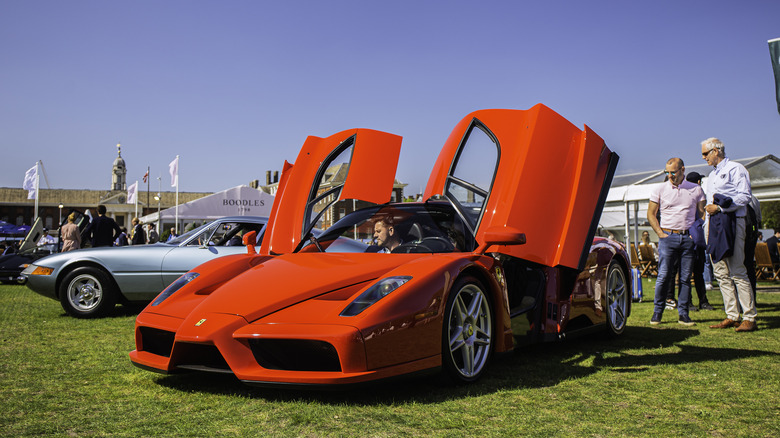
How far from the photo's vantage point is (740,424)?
295 centimetres

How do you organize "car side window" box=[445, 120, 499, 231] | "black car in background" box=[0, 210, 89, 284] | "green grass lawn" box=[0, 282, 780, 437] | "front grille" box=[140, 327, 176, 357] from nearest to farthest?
1. "green grass lawn" box=[0, 282, 780, 437]
2. "front grille" box=[140, 327, 176, 357]
3. "car side window" box=[445, 120, 499, 231]
4. "black car in background" box=[0, 210, 89, 284]

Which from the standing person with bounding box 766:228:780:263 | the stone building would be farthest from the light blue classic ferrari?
the stone building

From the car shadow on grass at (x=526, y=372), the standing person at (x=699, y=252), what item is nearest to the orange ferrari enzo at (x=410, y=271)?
the car shadow on grass at (x=526, y=372)

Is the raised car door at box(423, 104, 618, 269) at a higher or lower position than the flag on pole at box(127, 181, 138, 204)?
lower

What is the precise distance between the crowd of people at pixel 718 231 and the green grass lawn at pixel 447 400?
1368mm

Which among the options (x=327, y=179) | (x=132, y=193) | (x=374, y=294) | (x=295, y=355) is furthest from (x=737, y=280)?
(x=132, y=193)

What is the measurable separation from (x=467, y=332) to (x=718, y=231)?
3.98 m

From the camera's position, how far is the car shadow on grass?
349 cm

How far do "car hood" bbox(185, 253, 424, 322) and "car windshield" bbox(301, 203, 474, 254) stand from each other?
34 centimetres

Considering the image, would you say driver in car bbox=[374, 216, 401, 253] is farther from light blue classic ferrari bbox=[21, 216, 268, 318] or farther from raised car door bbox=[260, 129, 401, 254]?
light blue classic ferrari bbox=[21, 216, 268, 318]

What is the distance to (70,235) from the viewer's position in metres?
12.9

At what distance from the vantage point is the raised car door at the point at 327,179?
510 centimetres

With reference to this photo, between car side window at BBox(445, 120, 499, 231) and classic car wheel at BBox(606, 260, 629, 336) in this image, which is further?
classic car wheel at BBox(606, 260, 629, 336)

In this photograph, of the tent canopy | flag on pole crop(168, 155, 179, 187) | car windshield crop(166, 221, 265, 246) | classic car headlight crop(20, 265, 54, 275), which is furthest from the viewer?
flag on pole crop(168, 155, 179, 187)
